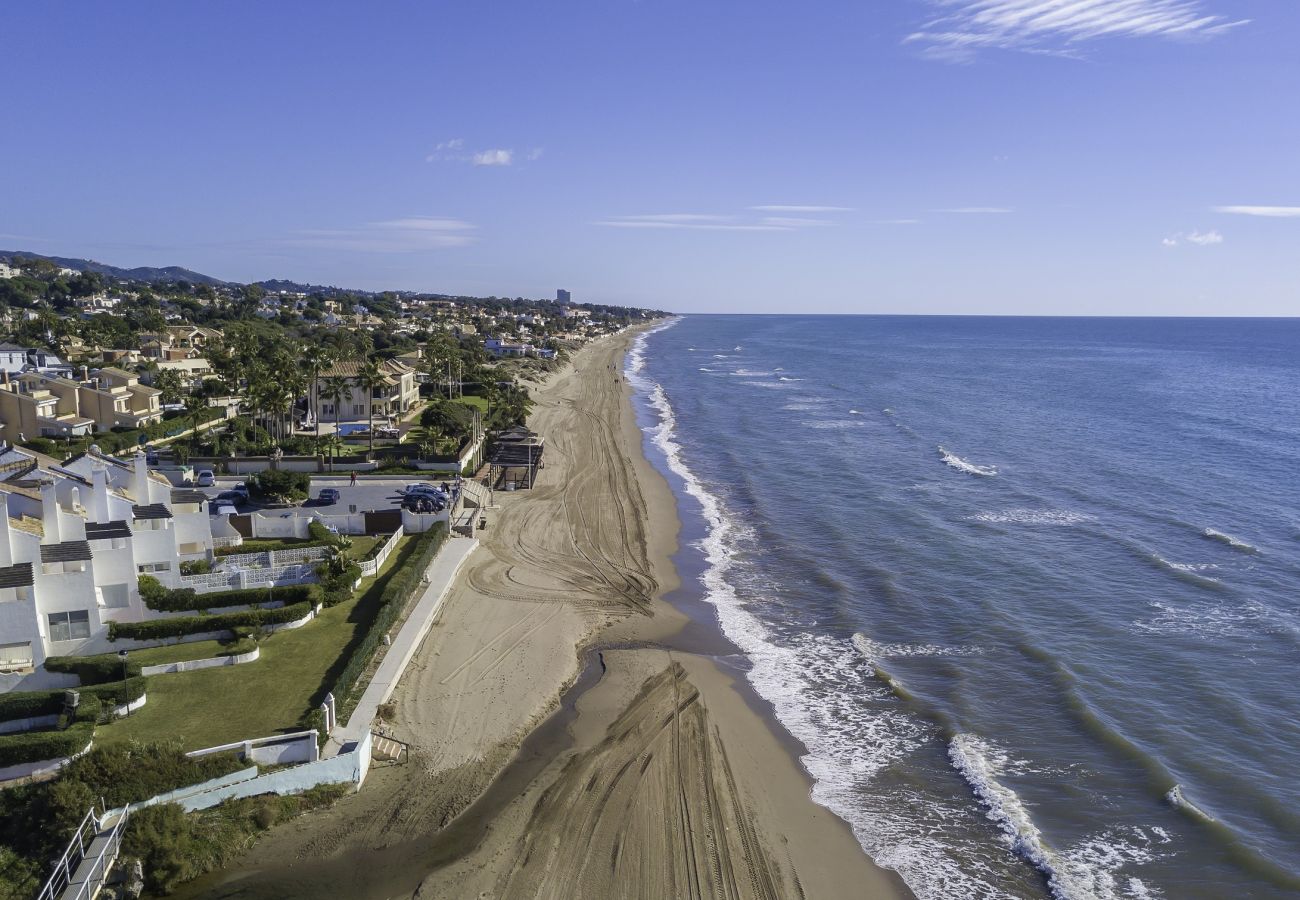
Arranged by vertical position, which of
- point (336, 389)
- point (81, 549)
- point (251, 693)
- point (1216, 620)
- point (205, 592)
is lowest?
point (1216, 620)

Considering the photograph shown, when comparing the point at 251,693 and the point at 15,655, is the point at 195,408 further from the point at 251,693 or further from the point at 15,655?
the point at 251,693

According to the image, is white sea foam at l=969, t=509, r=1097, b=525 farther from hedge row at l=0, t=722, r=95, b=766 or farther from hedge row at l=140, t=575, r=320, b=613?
hedge row at l=0, t=722, r=95, b=766

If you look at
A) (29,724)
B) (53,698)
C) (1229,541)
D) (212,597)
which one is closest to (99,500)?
(212,597)

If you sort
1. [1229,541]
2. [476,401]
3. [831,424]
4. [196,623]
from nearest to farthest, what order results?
[196,623] → [1229,541] → [831,424] → [476,401]

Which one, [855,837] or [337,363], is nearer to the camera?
[855,837]

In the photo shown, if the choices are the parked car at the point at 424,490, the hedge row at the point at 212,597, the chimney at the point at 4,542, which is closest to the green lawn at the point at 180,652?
the hedge row at the point at 212,597

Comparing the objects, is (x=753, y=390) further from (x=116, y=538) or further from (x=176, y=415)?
(x=116, y=538)

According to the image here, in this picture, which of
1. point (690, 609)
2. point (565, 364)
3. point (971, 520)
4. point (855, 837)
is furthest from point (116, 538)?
point (565, 364)
